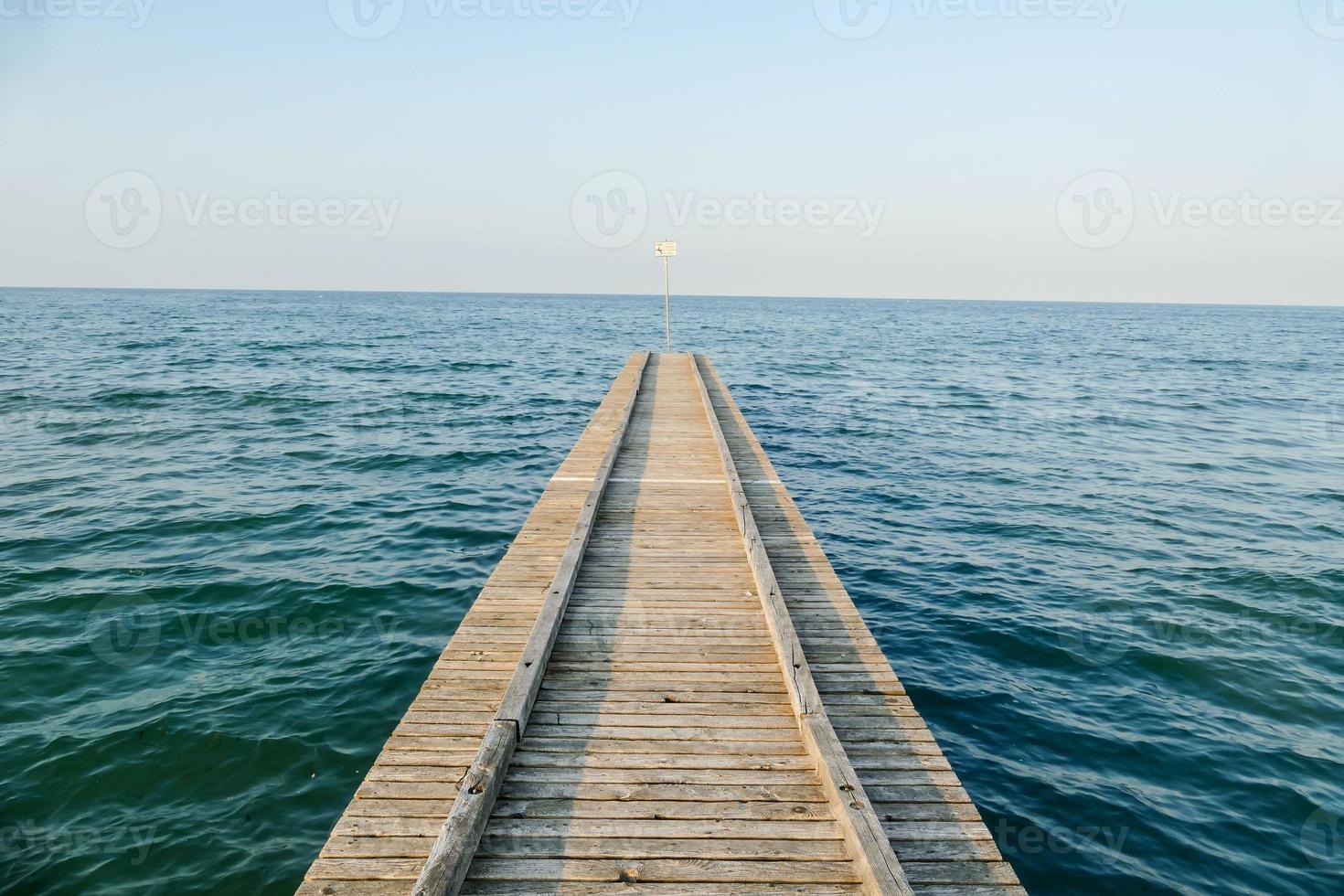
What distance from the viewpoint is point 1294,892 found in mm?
6035

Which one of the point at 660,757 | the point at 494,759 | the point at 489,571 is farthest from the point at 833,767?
the point at 489,571

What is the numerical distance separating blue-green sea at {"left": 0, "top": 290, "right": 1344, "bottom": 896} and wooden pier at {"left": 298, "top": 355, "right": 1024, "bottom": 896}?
204cm

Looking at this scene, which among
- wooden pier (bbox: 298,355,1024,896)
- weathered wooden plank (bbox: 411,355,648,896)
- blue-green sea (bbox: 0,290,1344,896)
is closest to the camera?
weathered wooden plank (bbox: 411,355,648,896)

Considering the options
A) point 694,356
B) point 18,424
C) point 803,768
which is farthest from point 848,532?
point 18,424

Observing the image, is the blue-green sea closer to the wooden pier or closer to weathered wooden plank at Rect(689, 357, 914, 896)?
the wooden pier

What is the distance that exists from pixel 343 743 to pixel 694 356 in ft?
87.5

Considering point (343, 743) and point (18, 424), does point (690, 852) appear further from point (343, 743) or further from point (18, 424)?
point (18, 424)

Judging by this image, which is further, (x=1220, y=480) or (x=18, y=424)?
(x=18, y=424)

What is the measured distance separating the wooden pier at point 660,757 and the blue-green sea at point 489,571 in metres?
2.04

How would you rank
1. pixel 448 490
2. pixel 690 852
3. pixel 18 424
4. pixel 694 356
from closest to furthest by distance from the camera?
pixel 690 852 < pixel 448 490 < pixel 18 424 < pixel 694 356

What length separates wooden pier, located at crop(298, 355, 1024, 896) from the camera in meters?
3.98

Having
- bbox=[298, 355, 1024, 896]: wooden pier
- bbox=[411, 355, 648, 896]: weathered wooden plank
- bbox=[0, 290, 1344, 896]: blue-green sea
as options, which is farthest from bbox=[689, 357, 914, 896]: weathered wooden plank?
bbox=[0, 290, 1344, 896]: blue-green sea

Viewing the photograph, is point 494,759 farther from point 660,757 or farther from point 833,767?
point 833,767

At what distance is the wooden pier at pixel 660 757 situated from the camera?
3.98 metres
